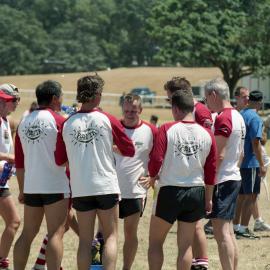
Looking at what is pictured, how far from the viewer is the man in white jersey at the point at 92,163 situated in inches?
287

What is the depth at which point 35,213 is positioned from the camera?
7832 mm

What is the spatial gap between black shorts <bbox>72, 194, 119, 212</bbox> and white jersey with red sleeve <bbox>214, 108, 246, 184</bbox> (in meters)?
1.33

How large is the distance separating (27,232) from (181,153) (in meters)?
1.75

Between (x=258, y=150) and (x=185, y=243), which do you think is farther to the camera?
(x=258, y=150)

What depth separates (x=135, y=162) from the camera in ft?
27.4

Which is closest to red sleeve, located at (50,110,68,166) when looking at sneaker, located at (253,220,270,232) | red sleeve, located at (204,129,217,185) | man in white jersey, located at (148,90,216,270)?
man in white jersey, located at (148,90,216,270)

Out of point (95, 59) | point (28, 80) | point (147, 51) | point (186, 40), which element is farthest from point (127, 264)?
point (147, 51)

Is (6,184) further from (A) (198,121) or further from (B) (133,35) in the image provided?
(B) (133,35)

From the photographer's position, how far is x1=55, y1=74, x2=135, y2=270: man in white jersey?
7.29 m

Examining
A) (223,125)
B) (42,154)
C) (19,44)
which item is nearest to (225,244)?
(223,125)

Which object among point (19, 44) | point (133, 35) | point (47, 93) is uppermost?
point (133, 35)

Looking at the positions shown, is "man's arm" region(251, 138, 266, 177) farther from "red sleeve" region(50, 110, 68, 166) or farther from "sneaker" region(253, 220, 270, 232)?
"red sleeve" region(50, 110, 68, 166)

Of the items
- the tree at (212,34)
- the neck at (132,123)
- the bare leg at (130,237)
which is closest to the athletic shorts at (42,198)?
the bare leg at (130,237)

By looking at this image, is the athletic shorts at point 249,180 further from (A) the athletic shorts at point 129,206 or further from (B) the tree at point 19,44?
(B) the tree at point 19,44
